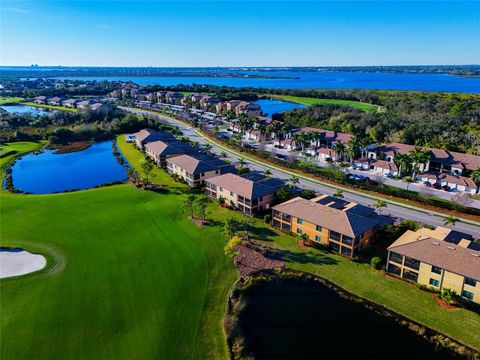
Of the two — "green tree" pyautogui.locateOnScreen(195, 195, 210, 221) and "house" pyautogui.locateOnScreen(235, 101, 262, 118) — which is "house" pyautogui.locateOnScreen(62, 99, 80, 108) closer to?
"house" pyautogui.locateOnScreen(235, 101, 262, 118)

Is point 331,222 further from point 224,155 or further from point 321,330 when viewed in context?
point 224,155

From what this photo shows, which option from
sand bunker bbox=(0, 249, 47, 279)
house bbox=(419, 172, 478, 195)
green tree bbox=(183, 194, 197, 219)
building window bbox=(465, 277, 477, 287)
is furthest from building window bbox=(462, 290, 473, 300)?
sand bunker bbox=(0, 249, 47, 279)

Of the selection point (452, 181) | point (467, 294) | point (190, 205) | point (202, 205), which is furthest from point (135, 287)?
point (452, 181)

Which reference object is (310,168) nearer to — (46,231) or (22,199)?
(46,231)

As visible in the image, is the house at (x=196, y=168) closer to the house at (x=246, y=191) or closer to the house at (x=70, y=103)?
the house at (x=246, y=191)

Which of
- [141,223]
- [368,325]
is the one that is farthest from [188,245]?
[368,325]
